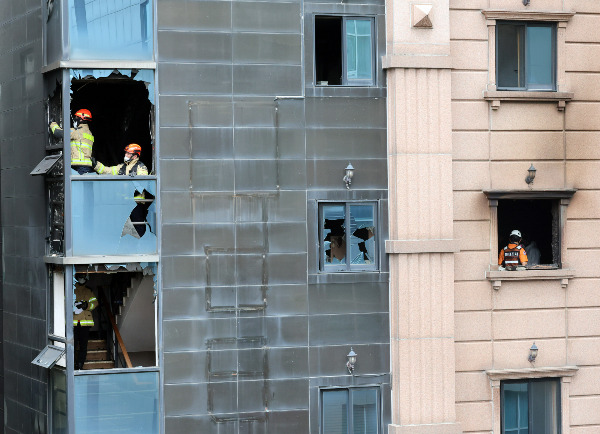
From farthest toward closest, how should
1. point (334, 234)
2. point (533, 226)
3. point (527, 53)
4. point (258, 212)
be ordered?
point (533, 226) → point (527, 53) → point (334, 234) → point (258, 212)

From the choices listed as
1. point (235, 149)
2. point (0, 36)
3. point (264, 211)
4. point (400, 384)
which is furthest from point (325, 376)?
point (0, 36)

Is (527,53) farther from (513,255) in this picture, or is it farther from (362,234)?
(362,234)

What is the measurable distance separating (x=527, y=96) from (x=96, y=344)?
10.1 metres

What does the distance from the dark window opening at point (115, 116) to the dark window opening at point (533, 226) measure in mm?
7303

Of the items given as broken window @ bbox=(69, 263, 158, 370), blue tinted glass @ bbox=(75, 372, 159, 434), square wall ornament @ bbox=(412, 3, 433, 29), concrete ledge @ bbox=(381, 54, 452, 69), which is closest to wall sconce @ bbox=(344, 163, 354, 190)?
concrete ledge @ bbox=(381, 54, 452, 69)

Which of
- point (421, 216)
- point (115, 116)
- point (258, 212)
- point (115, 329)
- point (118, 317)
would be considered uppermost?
point (115, 116)

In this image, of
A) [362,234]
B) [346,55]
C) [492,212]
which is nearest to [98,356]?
[362,234]

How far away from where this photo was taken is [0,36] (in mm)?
22078

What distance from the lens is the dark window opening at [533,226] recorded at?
20875 mm

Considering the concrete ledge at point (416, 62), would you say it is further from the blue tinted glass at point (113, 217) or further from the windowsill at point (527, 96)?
the blue tinted glass at point (113, 217)

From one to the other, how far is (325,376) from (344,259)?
221 centimetres

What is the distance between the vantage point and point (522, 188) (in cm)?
2039

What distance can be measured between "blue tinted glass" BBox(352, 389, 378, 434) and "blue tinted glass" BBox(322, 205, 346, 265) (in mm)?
2509

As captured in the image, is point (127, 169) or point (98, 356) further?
point (98, 356)
